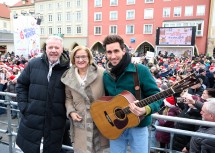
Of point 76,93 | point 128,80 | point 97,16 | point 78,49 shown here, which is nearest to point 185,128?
point 128,80

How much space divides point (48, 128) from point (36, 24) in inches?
424

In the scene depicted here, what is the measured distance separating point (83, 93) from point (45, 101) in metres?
0.50

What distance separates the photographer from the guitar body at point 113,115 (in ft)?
6.76

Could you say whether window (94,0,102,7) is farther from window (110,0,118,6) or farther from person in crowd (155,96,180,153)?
person in crowd (155,96,180,153)

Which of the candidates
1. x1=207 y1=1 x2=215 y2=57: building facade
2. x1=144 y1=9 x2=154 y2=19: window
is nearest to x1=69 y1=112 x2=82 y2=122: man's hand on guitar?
x1=207 y1=1 x2=215 y2=57: building facade

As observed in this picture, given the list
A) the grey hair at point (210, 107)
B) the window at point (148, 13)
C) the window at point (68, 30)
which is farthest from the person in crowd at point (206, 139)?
the window at point (68, 30)

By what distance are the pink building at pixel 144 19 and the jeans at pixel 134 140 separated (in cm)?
2897

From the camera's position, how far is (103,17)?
130 feet

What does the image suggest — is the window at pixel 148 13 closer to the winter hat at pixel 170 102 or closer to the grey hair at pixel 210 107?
the winter hat at pixel 170 102

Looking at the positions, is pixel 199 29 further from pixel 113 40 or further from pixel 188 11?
pixel 113 40

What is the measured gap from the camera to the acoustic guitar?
2.04m

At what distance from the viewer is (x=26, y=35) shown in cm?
1180

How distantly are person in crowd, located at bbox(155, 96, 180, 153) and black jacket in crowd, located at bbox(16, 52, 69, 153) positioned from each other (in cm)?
211

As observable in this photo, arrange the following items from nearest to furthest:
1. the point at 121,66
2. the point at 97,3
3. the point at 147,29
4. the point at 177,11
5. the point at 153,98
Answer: the point at 153,98 < the point at 121,66 < the point at 177,11 < the point at 147,29 < the point at 97,3
